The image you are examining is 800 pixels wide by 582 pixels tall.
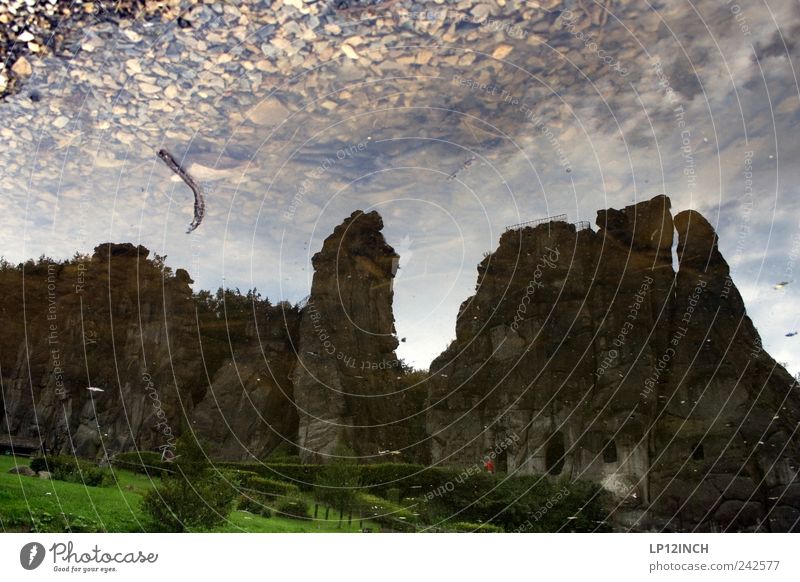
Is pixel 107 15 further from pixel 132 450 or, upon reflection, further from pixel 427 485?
pixel 427 485


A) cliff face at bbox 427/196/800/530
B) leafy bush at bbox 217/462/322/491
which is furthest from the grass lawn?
cliff face at bbox 427/196/800/530

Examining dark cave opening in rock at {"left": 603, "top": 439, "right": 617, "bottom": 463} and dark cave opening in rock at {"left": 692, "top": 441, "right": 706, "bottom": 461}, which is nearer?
dark cave opening in rock at {"left": 692, "top": 441, "right": 706, "bottom": 461}

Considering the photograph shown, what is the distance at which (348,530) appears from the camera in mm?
12008

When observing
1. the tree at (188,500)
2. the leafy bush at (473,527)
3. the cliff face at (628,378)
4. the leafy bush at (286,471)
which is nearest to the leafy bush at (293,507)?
the leafy bush at (286,471)

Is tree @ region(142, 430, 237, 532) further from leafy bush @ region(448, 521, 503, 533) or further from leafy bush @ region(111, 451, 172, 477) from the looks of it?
leafy bush @ region(448, 521, 503, 533)

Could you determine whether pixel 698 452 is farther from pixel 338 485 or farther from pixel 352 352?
pixel 338 485

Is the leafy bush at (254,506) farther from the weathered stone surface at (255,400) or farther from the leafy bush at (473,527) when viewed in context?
the leafy bush at (473,527)

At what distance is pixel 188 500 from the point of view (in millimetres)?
10586

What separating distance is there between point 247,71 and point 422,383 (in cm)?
833

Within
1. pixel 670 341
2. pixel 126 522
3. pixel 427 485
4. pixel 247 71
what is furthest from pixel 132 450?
pixel 670 341

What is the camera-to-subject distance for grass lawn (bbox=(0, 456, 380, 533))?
1016 cm

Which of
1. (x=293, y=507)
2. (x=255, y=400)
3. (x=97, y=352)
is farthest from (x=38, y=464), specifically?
(x=293, y=507)
